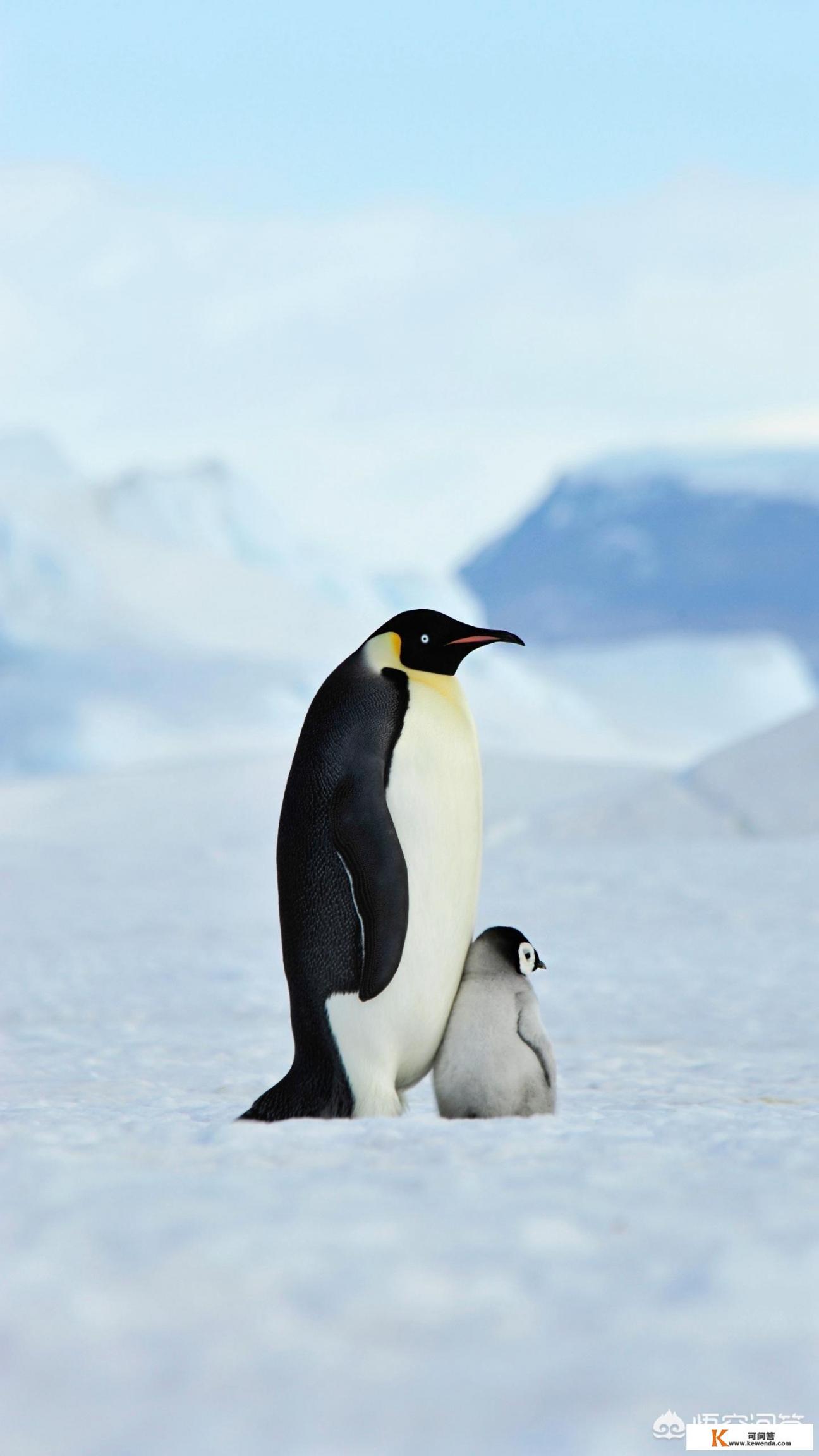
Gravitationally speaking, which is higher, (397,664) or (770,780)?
(770,780)

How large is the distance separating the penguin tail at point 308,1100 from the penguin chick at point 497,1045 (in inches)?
6.9

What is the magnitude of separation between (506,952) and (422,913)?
0.19 m

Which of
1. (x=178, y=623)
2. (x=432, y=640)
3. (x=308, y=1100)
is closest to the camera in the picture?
(x=308, y=1100)

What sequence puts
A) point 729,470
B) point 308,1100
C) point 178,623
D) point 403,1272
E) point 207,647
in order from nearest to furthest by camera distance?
point 403,1272 → point 308,1100 → point 207,647 → point 178,623 → point 729,470

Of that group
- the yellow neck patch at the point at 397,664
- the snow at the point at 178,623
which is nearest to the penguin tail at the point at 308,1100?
the yellow neck patch at the point at 397,664

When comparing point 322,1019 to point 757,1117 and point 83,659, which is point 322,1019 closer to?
point 757,1117

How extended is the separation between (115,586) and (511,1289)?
59.8 feet

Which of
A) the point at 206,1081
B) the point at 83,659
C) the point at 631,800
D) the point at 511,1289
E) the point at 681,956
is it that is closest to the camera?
the point at 511,1289

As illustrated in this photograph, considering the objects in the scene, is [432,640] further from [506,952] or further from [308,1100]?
[308,1100]

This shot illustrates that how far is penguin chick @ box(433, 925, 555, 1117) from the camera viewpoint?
2.61 m

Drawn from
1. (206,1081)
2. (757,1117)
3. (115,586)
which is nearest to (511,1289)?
(757,1117)

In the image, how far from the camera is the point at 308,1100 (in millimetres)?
2668

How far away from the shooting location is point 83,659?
691 inches

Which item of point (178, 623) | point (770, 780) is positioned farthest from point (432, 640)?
point (178, 623)
